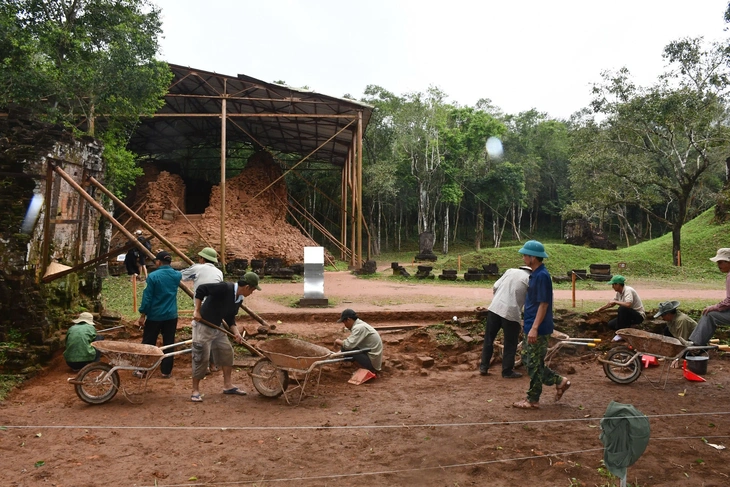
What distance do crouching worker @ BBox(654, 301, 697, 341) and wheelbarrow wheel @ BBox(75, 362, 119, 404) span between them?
23.8ft

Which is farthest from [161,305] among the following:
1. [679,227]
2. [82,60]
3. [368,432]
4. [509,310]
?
[679,227]

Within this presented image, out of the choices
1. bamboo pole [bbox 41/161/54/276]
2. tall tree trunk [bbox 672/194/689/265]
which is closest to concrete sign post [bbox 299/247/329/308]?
bamboo pole [bbox 41/161/54/276]

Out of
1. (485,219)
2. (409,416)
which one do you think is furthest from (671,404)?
(485,219)

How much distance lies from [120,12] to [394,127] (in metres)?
24.4

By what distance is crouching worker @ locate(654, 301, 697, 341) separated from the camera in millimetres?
7574

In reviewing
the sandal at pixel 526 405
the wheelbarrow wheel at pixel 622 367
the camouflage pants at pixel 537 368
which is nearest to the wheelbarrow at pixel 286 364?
the sandal at pixel 526 405

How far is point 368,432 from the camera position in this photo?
5.21 metres

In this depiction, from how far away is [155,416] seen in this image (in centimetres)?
571

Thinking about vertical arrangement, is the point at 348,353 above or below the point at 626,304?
below

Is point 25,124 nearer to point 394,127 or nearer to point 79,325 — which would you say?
point 79,325

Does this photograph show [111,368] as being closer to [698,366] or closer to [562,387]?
[562,387]

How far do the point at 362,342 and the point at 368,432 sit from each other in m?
2.09

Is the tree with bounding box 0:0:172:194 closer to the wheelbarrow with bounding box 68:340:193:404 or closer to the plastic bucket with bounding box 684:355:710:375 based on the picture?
the wheelbarrow with bounding box 68:340:193:404

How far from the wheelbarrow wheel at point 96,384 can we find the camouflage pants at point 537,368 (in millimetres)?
4585
